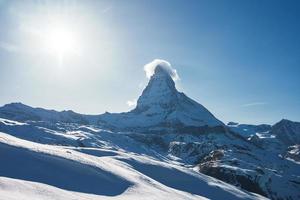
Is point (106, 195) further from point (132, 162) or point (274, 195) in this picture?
point (274, 195)

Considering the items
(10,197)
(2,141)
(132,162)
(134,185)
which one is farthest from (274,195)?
(10,197)

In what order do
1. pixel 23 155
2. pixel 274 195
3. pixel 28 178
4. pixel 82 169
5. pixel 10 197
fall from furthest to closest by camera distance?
pixel 274 195 < pixel 82 169 < pixel 23 155 < pixel 28 178 < pixel 10 197

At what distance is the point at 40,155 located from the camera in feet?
196

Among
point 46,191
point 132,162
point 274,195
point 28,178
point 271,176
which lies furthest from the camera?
point 271,176

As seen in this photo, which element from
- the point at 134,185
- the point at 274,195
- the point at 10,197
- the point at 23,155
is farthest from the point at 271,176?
the point at 10,197

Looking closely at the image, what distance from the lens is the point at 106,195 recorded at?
176ft

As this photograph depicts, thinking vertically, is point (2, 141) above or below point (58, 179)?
above

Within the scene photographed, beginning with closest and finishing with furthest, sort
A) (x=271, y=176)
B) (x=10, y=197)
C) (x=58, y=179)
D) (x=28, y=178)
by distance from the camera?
(x=10, y=197)
(x=28, y=178)
(x=58, y=179)
(x=271, y=176)

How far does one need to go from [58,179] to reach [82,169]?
7.58 metres

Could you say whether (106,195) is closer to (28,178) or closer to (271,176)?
(28,178)

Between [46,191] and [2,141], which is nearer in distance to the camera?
[46,191]

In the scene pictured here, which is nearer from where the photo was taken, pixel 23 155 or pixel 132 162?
pixel 23 155

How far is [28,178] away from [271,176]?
484ft

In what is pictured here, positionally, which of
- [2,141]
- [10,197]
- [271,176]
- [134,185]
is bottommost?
[10,197]
